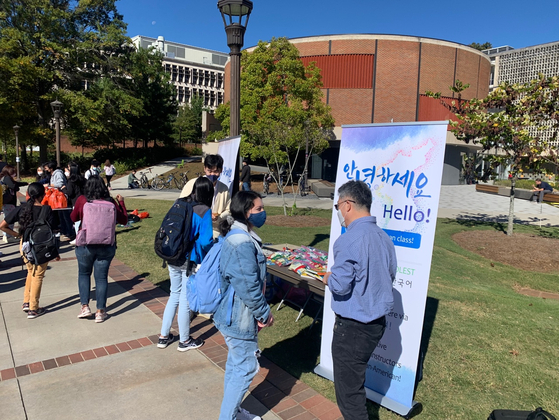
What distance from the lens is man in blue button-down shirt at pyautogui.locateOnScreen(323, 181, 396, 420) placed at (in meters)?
2.55

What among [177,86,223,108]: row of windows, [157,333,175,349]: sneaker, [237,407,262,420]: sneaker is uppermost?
[177,86,223,108]: row of windows

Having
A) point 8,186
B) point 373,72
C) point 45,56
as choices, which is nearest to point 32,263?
point 8,186

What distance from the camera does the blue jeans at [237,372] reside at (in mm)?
2861

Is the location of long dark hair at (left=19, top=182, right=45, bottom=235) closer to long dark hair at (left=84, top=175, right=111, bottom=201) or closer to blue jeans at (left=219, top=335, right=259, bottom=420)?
long dark hair at (left=84, top=175, right=111, bottom=201)

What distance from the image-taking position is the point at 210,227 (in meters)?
4.19

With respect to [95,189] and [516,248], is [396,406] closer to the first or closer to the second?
[95,189]

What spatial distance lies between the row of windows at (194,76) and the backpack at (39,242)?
87217 mm

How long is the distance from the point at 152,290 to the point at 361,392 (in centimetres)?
448

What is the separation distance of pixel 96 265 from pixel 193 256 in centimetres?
158

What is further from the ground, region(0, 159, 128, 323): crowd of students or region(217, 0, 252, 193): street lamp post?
region(217, 0, 252, 193): street lamp post

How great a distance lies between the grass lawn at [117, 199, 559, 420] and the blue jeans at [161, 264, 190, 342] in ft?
2.85

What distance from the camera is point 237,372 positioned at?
2871 millimetres

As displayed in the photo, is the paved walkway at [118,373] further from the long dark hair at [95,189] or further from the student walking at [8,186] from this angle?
the student walking at [8,186]

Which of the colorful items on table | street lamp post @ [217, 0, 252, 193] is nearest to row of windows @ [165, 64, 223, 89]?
street lamp post @ [217, 0, 252, 193]
